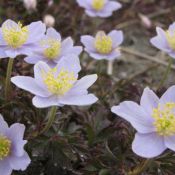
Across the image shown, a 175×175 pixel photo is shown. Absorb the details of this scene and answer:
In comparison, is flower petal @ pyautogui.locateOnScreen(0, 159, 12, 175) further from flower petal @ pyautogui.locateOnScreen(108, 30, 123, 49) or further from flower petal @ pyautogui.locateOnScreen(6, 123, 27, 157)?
flower petal @ pyautogui.locateOnScreen(108, 30, 123, 49)

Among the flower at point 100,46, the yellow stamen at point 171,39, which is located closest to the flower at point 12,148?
the flower at point 100,46

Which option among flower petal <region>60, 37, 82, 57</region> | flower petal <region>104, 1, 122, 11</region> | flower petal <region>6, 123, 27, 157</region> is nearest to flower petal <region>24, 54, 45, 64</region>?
flower petal <region>60, 37, 82, 57</region>

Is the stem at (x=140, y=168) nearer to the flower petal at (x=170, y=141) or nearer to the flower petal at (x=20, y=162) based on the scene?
the flower petal at (x=170, y=141)

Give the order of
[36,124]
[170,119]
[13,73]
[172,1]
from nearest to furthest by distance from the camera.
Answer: [170,119] → [36,124] → [13,73] → [172,1]

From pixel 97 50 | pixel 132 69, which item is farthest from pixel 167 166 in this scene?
pixel 132 69

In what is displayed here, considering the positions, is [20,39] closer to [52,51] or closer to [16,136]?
[52,51]

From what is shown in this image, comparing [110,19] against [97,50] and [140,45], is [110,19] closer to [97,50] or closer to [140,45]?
[140,45]

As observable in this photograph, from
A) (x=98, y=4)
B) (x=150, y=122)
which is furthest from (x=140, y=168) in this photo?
(x=98, y=4)
